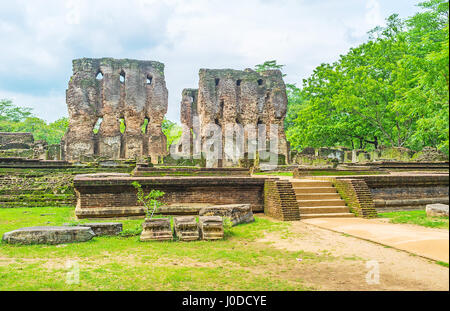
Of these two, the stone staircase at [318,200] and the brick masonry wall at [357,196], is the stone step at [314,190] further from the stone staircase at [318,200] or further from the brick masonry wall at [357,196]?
the brick masonry wall at [357,196]

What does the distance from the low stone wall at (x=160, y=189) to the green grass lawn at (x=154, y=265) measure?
71.9 inches

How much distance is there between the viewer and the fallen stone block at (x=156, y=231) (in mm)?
5746

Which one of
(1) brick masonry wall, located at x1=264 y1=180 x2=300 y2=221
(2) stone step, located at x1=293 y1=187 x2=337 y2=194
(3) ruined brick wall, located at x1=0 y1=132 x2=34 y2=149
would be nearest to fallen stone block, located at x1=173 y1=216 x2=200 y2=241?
(1) brick masonry wall, located at x1=264 y1=180 x2=300 y2=221

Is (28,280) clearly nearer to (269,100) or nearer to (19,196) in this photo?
(19,196)

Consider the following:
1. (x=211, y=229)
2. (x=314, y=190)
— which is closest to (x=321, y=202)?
(x=314, y=190)

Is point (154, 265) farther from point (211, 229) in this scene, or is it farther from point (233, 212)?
point (233, 212)

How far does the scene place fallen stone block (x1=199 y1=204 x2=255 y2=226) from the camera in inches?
279

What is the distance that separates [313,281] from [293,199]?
14.7ft

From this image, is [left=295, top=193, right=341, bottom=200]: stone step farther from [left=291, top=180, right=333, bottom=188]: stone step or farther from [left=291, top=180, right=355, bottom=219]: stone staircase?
[left=291, top=180, right=333, bottom=188]: stone step

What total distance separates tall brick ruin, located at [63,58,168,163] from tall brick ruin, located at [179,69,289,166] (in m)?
3.84

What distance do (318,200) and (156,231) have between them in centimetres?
437

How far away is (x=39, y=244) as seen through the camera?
213 inches
